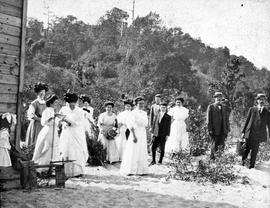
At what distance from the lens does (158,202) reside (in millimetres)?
6180

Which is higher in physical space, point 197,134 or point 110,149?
point 197,134

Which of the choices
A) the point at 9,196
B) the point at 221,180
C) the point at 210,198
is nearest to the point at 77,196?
the point at 9,196

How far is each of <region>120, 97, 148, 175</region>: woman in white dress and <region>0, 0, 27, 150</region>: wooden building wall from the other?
2968 mm

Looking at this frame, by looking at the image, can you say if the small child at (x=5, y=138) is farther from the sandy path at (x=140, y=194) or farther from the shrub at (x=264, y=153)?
the shrub at (x=264, y=153)

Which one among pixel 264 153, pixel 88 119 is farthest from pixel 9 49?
pixel 264 153

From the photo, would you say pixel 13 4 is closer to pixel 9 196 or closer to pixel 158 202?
pixel 9 196

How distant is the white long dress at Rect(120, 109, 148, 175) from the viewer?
28.5 ft

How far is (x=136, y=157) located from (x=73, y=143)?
1.74 m

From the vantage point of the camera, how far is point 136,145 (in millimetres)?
8789

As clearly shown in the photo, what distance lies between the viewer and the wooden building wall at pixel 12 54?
6.66 meters

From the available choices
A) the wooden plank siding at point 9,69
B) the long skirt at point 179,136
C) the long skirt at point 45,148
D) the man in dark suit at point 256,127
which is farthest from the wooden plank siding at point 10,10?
the long skirt at point 179,136

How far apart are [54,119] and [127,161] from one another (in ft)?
7.55

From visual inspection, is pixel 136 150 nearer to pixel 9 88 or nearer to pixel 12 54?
pixel 9 88

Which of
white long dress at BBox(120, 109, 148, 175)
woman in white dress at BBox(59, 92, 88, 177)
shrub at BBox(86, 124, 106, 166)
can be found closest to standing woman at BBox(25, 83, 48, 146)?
woman in white dress at BBox(59, 92, 88, 177)
